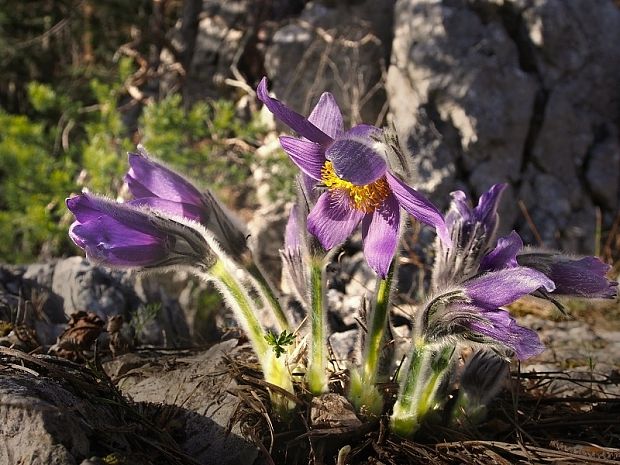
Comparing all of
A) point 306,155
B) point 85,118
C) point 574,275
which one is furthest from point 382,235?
point 85,118

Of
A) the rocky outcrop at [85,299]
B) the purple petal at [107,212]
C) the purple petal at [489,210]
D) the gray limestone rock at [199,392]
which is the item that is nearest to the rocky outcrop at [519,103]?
the rocky outcrop at [85,299]

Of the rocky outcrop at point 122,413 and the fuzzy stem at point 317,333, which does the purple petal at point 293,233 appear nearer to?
the fuzzy stem at point 317,333

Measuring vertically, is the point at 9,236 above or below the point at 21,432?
below

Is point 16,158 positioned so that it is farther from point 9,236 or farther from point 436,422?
point 436,422

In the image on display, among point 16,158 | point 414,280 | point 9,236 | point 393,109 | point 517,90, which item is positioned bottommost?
point 9,236

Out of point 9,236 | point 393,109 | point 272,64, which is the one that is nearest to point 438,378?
point 393,109

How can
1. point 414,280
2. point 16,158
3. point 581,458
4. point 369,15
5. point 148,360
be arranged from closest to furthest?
1. point 581,458
2. point 148,360
3. point 414,280
4. point 16,158
5. point 369,15

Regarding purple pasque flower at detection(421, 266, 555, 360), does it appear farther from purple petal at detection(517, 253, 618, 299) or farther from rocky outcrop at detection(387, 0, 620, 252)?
rocky outcrop at detection(387, 0, 620, 252)
